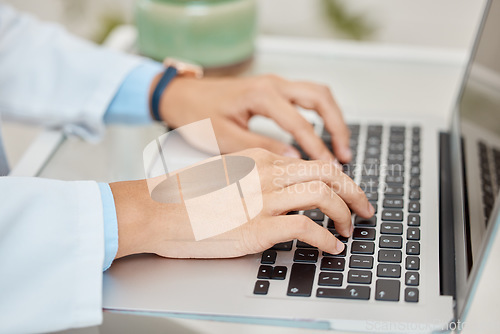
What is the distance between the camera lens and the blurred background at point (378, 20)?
39.1 inches

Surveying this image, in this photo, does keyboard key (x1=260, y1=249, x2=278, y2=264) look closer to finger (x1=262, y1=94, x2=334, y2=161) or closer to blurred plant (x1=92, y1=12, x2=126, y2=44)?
finger (x1=262, y1=94, x2=334, y2=161)

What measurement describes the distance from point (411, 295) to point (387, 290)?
2cm

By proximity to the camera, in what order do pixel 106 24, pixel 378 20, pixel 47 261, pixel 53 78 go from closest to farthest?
pixel 47 261
pixel 53 78
pixel 378 20
pixel 106 24

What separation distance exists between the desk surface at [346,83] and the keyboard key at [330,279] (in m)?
0.22

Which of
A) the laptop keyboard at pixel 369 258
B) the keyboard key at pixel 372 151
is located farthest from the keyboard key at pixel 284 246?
the keyboard key at pixel 372 151

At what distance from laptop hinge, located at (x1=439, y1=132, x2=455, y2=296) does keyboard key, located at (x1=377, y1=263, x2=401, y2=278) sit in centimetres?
4

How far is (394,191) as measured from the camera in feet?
1.80

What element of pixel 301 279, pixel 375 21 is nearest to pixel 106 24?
pixel 375 21

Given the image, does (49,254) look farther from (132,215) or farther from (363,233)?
(363,233)

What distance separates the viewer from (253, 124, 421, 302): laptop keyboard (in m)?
0.42

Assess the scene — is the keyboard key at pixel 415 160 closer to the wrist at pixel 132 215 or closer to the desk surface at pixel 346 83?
the desk surface at pixel 346 83

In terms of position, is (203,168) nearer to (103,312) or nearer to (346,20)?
(103,312)

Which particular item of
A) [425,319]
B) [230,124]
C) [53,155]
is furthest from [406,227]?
[53,155]

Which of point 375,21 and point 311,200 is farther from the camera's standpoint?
point 375,21
